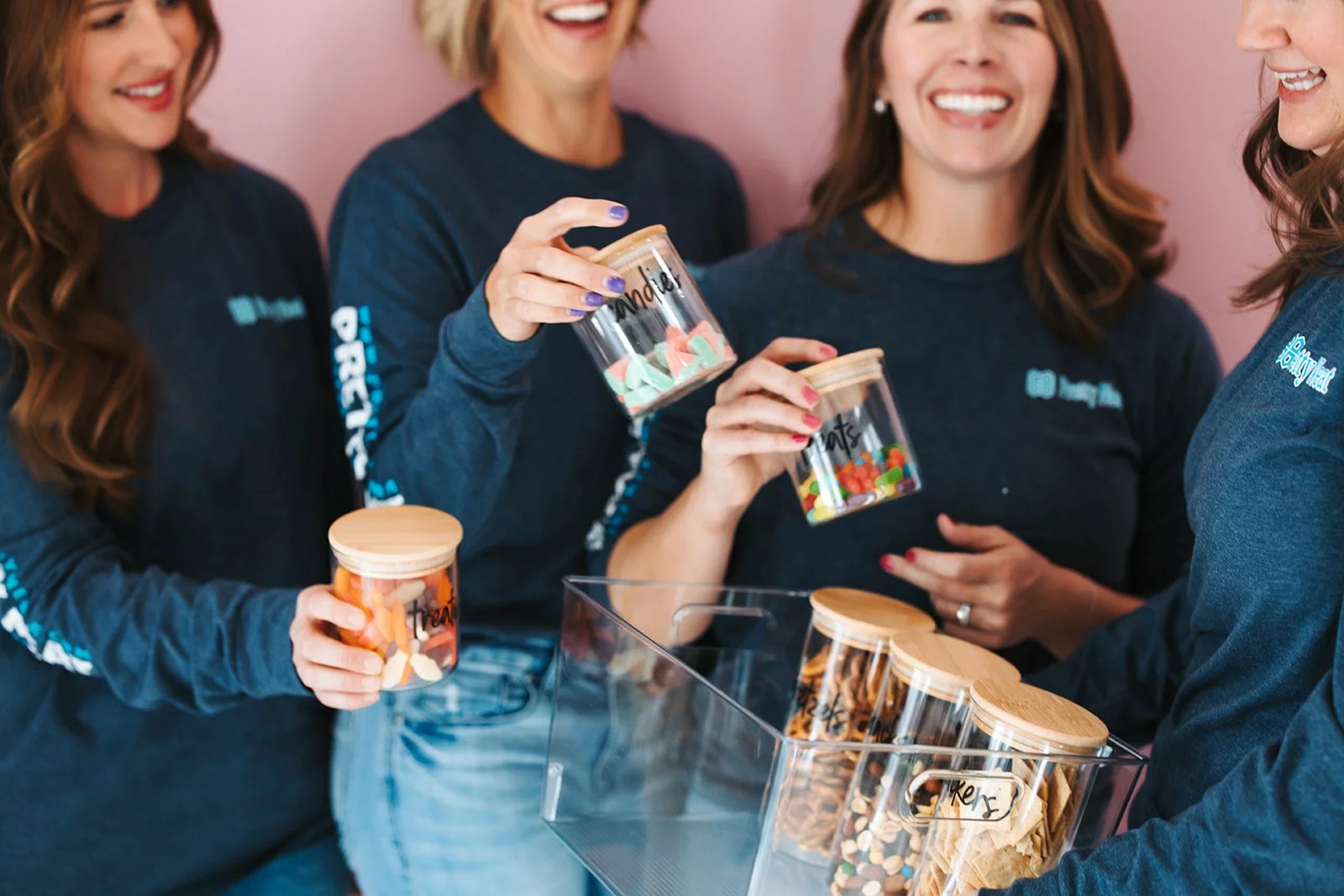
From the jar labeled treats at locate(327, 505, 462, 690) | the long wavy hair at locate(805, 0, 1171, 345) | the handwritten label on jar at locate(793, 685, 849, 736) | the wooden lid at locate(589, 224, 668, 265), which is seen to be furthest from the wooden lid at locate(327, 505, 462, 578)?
the long wavy hair at locate(805, 0, 1171, 345)

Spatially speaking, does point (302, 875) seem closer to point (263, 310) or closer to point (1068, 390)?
point (263, 310)

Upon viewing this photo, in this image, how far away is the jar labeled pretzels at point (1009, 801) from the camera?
95cm

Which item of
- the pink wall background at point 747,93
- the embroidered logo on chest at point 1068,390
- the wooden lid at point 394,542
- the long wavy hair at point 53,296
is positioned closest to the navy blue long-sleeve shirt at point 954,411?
the embroidered logo on chest at point 1068,390

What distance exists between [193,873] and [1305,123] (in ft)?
4.59

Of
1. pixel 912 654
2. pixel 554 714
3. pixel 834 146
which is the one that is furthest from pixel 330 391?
pixel 912 654

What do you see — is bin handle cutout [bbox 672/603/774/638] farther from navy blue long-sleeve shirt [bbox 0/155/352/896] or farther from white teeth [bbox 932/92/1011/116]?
white teeth [bbox 932/92/1011/116]

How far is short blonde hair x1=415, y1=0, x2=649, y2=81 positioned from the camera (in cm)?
155

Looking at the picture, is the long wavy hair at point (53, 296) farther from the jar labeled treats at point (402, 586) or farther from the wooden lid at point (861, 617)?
the wooden lid at point (861, 617)

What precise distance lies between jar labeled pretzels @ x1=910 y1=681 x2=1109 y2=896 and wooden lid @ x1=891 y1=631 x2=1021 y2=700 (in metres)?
0.06

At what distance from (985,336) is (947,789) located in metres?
0.70

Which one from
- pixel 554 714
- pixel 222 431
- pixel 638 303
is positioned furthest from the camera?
pixel 222 431

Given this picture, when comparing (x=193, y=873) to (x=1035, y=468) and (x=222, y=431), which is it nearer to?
(x=222, y=431)

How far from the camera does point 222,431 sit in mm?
1400

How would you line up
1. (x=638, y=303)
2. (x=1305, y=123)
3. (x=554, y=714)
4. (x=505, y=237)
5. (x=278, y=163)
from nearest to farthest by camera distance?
1. (x=1305, y=123)
2. (x=638, y=303)
3. (x=554, y=714)
4. (x=505, y=237)
5. (x=278, y=163)
